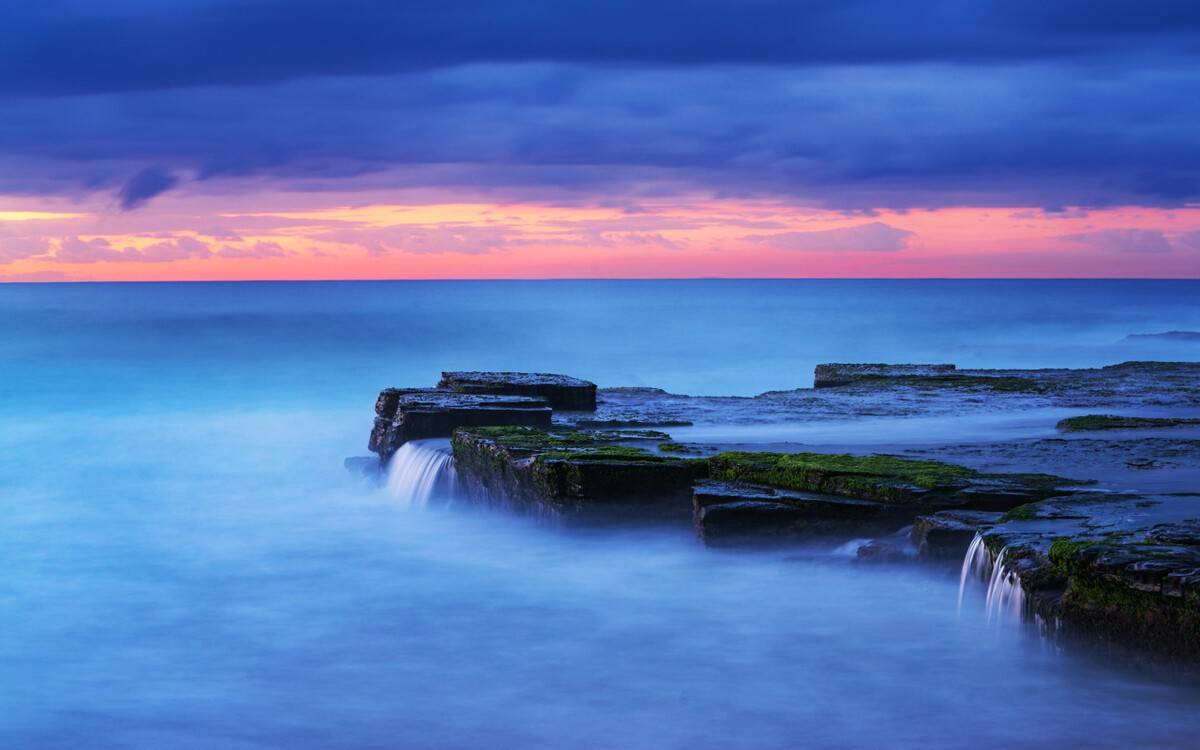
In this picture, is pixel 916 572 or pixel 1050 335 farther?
Answer: pixel 1050 335

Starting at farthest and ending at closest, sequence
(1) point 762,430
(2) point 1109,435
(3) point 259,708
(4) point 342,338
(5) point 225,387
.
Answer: (4) point 342,338, (5) point 225,387, (1) point 762,430, (2) point 1109,435, (3) point 259,708

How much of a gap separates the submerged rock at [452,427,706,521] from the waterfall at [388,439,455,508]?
1529 mm

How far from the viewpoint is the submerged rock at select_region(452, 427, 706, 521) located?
11.9 m

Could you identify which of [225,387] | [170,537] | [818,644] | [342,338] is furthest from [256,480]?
[342,338]

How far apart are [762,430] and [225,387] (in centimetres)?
2312

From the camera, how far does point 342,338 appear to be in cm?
5853

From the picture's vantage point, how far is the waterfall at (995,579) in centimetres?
848

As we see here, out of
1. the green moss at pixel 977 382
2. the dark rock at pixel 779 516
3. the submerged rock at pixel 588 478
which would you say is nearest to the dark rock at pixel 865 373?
the green moss at pixel 977 382

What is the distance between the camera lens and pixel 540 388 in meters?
17.9

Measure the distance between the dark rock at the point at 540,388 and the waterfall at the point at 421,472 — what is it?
1995mm

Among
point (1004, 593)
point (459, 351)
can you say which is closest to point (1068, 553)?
point (1004, 593)

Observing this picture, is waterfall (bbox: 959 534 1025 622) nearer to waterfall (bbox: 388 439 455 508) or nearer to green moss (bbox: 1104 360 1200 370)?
waterfall (bbox: 388 439 455 508)

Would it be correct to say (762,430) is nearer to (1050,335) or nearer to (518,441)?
(518,441)

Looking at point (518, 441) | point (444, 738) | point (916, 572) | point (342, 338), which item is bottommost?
point (444, 738)
